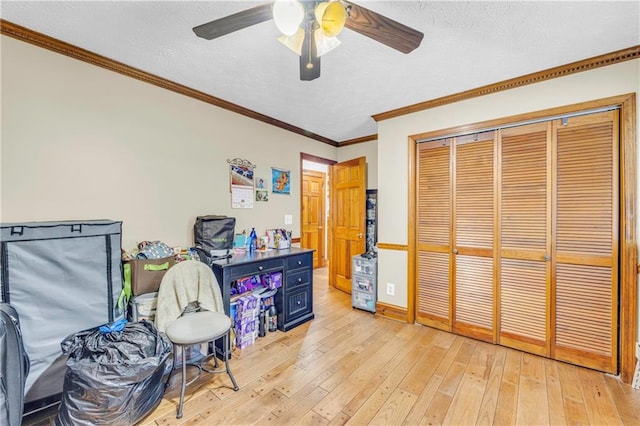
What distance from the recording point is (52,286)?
164 cm

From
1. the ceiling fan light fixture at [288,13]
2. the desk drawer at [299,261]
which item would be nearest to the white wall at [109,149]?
the desk drawer at [299,261]

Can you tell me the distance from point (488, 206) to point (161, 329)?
118 inches

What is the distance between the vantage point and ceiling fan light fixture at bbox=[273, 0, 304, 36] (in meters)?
1.18

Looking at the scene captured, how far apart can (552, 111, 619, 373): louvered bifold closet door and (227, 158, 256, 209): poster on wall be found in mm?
3044

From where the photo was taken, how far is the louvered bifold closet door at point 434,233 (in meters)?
2.88

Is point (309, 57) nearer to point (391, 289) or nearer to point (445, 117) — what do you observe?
point (445, 117)

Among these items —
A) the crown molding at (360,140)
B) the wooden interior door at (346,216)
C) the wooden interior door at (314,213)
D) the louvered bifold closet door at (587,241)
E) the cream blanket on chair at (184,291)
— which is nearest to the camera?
the cream blanket on chair at (184,291)

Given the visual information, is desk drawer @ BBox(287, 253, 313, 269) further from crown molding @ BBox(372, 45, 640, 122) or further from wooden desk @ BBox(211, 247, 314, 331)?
crown molding @ BBox(372, 45, 640, 122)

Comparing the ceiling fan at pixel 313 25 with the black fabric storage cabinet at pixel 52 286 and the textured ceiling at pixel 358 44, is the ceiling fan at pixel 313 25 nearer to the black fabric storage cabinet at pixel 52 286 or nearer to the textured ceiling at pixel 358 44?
the textured ceiling at pixel 358 44

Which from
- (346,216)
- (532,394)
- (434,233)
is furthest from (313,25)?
(346,216)

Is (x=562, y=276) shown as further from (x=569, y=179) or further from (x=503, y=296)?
(x=569, y=179)

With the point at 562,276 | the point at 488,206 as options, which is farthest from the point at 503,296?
the point at 488,206

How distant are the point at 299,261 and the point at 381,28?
2290mm

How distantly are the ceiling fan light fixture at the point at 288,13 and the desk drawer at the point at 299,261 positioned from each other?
7.11 ft
